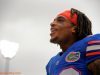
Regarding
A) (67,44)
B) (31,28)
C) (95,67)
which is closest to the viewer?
(95,67)

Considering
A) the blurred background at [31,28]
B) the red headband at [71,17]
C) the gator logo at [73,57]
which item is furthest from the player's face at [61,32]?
the blurred background at [31,28]

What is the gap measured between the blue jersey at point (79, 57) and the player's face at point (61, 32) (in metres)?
0.09

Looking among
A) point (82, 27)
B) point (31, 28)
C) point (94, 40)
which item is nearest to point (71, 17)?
point (82, 27)

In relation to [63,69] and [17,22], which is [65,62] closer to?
[63,69]

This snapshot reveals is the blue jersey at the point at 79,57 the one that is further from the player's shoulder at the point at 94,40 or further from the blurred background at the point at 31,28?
the blurred background at the point at 31,28

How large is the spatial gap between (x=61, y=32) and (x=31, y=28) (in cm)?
96

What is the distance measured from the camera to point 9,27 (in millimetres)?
2053

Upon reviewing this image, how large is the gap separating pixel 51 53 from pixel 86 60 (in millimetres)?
1089

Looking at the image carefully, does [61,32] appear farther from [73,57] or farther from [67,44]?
[73,57]

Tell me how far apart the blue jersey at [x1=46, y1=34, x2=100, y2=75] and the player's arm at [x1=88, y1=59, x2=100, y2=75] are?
1 centimetres

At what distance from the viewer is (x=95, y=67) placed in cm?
93

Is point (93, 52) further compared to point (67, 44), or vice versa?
point (67, 44)

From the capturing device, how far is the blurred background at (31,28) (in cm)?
200

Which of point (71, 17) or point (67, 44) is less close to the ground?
point (71, 17)
